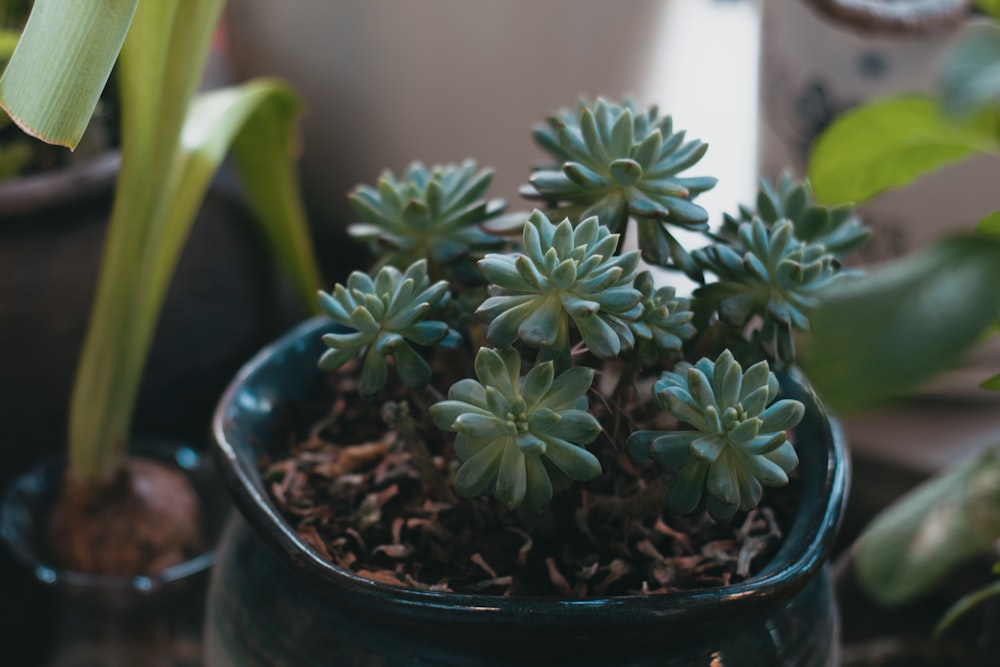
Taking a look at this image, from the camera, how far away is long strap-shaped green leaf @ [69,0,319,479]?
545 mm

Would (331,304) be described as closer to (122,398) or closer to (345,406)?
(345,406)

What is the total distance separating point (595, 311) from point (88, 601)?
50 cm

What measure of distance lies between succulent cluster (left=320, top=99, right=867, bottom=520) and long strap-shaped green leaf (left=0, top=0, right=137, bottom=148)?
111mm

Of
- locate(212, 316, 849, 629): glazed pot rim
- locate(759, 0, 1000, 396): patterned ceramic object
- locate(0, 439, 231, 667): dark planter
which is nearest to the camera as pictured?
locate(212, 316, 849, 629): glazed pot rim

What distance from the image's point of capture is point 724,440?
35 centimetres

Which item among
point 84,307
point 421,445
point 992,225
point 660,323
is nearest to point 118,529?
point 84,307

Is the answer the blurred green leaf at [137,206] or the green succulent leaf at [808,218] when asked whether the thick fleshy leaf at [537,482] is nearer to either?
the green succulent leaf at [808,218]

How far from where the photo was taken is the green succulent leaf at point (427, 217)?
43 cm

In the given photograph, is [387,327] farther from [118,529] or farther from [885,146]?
[118,529]

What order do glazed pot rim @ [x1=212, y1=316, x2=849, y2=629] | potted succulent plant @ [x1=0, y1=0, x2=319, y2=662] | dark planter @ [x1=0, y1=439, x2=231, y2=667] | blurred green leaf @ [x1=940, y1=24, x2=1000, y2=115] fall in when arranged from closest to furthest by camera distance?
1. blurred green leaf @ [x1=940, y1=24, x2=1000, y2=115]
2. glazed pot rim @ [x1=212, y1=316, x2=849, y2=629]
3. potted succulent plant @ [x1=0, y1=0, x2=319, y2=662]
4. dark planter @ [x1=0, y1=439, x2=231, y2=667]

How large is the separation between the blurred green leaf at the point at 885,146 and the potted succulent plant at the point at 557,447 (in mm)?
26

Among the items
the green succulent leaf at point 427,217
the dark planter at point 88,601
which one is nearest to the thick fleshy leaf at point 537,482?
→ the green succulent leaf at point 427,217

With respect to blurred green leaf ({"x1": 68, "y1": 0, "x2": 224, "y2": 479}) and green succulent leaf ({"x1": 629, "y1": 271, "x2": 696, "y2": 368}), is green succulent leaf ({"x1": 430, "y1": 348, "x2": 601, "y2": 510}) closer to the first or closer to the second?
green succulent leaf ({"x1": 629, "y1": 271, "x2": 696, "y2": 368})

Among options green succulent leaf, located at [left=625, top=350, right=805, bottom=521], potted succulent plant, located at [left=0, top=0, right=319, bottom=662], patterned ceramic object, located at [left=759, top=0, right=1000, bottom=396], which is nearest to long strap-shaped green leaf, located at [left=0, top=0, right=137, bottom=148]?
potted succulent plant, located at [left=0, top=0, right=319, bottom=662]
